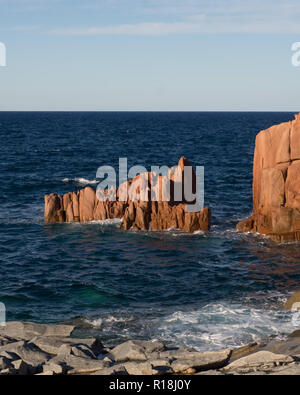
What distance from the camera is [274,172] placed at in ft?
118

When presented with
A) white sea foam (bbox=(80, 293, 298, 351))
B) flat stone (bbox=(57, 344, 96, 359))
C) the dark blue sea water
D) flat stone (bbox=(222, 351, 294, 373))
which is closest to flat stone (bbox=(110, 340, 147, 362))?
flat stone (bbox=(57, 344, 96, 359))

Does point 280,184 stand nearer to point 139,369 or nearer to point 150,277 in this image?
point 150,277

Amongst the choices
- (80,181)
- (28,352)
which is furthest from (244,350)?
(80,181)

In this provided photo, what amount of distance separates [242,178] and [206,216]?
78.8 ft

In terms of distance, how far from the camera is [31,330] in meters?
21.6

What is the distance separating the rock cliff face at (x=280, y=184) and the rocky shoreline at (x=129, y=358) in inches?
580

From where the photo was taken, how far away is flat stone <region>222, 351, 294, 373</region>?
17.0m

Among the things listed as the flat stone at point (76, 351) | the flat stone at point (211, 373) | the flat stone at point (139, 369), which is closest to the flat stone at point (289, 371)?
the flat stone at point (211, 373)

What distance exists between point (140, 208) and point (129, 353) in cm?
2092

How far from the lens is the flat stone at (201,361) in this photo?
55.9 ft

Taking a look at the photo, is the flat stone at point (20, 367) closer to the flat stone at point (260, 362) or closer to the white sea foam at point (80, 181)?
the flat stone at point (260, 362)
